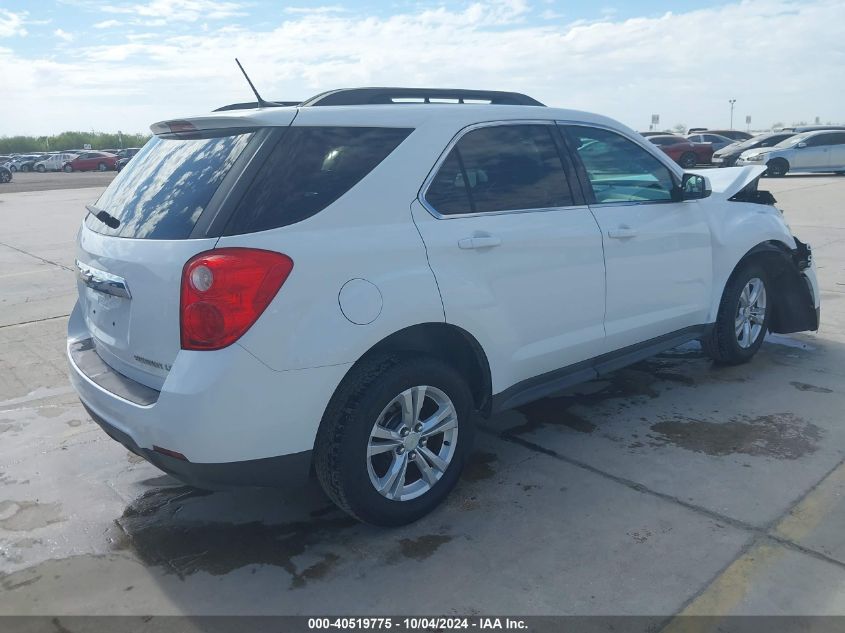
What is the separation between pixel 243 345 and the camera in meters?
2.75

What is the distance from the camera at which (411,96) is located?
3.79 metres

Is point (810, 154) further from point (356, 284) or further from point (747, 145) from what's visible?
point (356, 284)

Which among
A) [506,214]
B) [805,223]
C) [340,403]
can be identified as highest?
[506,214]

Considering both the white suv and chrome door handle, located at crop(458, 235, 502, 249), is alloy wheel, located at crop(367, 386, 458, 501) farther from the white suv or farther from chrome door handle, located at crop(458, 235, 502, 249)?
chrome door handle, located at crop(458, 235, 502, 249)

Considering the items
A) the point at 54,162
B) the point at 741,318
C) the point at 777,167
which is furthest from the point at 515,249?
the point at 54,162

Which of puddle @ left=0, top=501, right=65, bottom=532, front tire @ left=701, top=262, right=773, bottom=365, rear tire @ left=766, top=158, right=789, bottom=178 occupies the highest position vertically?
front tire @ left=701, top=262, right=773, bottom=365

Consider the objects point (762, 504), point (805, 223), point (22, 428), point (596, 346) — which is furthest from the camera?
point (805, 223)

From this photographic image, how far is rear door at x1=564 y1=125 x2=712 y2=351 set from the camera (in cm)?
414

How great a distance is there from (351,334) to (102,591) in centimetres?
140

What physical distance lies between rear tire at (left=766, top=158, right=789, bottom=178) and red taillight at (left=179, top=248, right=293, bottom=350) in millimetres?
24172

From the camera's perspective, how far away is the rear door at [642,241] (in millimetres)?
4145

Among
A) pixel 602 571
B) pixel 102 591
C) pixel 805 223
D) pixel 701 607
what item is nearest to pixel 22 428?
pixel 102 591

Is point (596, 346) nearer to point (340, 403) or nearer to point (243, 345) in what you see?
point (340, 403)

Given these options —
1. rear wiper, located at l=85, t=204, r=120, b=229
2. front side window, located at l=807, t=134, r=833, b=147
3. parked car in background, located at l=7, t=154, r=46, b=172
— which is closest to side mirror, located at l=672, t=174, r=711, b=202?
rear wiper, located at l=85, t=204, r=120, b=229
